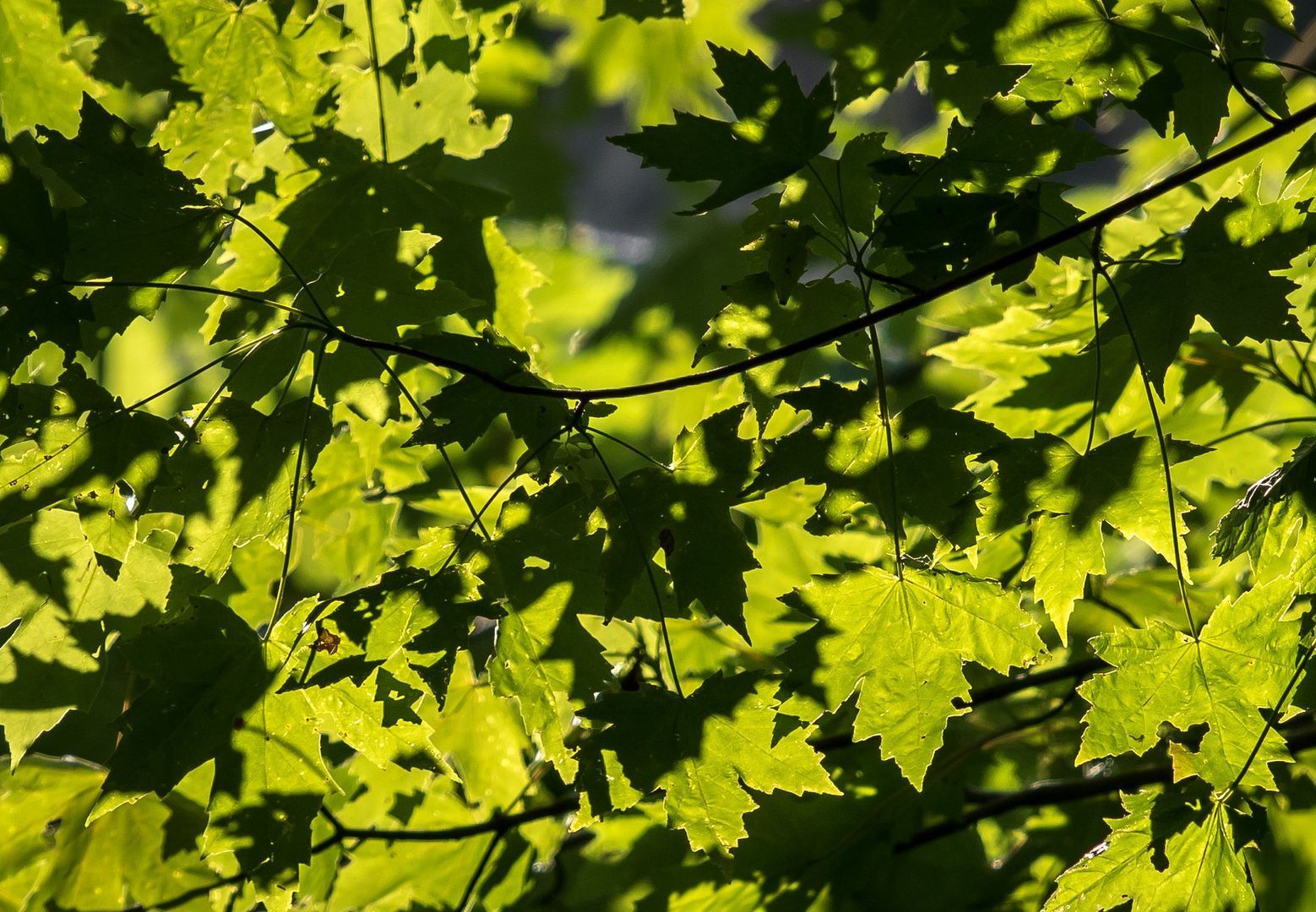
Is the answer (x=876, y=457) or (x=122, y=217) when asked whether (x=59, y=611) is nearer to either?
(x=122, y=217)

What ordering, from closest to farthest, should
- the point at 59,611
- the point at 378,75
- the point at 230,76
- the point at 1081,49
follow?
the point at 1081,49
the point at 59,611
the point at 230,76
the point at 378,75

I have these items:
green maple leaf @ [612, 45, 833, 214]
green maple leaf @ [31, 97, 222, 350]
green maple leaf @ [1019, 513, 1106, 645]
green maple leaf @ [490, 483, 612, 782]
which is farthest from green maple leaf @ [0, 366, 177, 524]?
green maple leaf @ [1019, 513, 1106, 645]

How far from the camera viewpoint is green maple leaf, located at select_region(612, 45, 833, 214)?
105 cm

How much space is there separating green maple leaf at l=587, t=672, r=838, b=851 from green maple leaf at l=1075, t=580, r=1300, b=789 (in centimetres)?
29

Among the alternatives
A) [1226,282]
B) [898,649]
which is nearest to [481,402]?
[898,649]

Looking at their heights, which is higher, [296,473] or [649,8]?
[649,8]

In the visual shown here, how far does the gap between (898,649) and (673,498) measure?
0.94 feet

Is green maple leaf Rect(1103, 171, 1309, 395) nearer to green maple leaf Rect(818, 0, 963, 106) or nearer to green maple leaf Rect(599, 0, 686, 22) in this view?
green maple leaf Rect(818, 0, 963, 106)

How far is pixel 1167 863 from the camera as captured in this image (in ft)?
3.46

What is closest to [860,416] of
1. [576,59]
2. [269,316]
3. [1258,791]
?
[1258,791]

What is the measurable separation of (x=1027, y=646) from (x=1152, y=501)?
8.3 inches

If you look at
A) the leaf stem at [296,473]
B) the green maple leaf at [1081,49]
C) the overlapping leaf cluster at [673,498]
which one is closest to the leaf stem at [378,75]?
the overlapping leaf cluster at [673,498]

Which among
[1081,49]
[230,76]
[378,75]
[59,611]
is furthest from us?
[378,75]

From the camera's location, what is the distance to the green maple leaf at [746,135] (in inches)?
41.5
